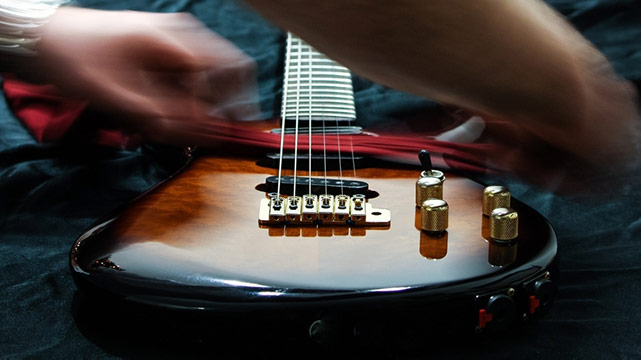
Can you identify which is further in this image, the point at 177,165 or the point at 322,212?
the point at 177,165

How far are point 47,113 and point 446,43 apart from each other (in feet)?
3.00

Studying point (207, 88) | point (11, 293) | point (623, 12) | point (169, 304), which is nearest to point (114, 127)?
point (207, 88)

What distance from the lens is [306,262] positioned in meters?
0.55

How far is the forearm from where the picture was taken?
0.34 meters

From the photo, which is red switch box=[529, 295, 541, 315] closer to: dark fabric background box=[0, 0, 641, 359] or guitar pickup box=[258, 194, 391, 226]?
dark fabric background box=[0, 0, 641, 359]

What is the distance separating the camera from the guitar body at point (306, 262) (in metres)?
0.50

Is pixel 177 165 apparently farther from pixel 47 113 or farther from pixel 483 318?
pixel 483 318

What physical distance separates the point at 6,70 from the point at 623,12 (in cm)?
110

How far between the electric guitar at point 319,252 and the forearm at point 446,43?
0.49ft

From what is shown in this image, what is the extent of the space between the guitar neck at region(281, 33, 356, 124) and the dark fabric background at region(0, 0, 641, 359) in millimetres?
135

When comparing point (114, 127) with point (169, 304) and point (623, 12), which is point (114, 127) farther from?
point (623, 12)

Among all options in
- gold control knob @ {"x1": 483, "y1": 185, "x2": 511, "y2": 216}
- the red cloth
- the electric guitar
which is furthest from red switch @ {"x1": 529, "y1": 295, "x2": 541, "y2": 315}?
the red cloth

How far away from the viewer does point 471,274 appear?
530 millimetres

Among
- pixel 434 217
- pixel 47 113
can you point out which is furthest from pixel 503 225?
pixel 47 113
